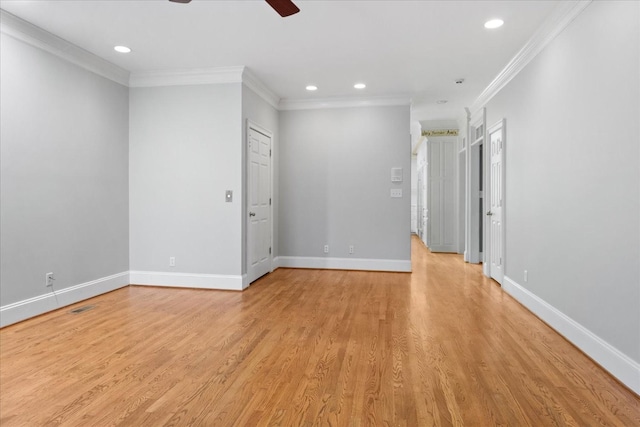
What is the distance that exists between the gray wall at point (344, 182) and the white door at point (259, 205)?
553 millimetres

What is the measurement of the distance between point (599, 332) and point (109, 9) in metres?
4.54

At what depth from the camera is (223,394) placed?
2.11 meters

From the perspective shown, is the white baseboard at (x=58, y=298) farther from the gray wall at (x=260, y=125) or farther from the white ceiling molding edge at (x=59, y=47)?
the white ceiling molding edge at (x=59, y=47)

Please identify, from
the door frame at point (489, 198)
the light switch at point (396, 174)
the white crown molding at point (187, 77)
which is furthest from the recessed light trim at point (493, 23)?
the white crown molding at point (187, 77)

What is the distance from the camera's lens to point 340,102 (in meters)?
5.88

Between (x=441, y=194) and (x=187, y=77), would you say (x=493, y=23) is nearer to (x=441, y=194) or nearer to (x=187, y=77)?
(x=187, y=77)

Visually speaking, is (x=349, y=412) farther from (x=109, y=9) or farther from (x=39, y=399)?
(x=109, y=9)

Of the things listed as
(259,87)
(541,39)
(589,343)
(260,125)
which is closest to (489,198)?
(541,39)

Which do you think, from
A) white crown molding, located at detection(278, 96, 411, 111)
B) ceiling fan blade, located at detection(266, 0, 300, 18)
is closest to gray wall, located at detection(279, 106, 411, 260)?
white crown molding, located at detection(278, 96, 411, 111)

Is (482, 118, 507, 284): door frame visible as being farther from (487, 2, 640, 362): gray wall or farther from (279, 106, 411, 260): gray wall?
(279, 106, 411, 260): gray wall

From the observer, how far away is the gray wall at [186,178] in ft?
15.1

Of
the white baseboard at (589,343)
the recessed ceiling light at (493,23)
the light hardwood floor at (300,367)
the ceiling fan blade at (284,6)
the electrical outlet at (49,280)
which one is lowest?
the light hardwood floor at (300,367)

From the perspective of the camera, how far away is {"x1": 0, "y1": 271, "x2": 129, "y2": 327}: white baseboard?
10.7ft

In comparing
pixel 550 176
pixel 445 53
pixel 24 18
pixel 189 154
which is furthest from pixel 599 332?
pixel 24 18
